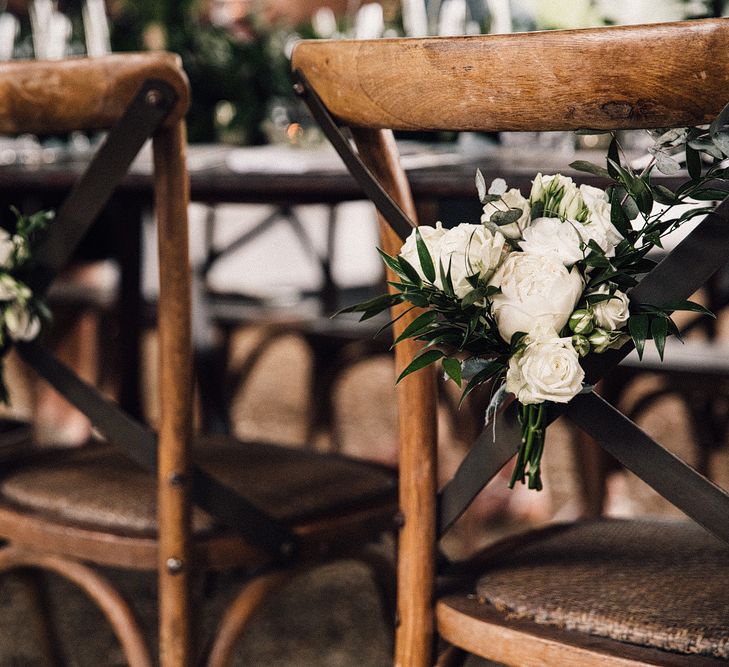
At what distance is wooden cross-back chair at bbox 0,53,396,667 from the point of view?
3.03 feet

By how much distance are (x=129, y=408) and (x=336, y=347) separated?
1.48 feet

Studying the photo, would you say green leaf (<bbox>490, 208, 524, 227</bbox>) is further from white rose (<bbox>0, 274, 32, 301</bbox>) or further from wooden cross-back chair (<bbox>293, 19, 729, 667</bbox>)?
white rose (<bbox>0, 274, 32, 301</bbox>)

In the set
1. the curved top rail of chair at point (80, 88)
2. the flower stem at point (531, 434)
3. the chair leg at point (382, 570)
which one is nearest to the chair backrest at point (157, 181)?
the curved top rail of chair at point (80, 88)

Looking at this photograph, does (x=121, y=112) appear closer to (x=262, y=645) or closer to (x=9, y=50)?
(x=262, y=645)

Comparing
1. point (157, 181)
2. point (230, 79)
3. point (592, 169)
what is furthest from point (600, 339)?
point (230, 79)

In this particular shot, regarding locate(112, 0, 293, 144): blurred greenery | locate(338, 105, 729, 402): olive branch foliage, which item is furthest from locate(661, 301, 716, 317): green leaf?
locate(112, 0, 293, 144): blurred greenery

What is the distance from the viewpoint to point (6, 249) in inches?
39.0

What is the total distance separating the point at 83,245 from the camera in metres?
2.93

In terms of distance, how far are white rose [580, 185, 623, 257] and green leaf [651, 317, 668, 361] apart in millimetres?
55

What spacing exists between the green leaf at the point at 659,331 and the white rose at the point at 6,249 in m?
0.61

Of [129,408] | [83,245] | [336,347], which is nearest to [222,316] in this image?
[336,347]

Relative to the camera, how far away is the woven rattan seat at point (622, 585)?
750 mm

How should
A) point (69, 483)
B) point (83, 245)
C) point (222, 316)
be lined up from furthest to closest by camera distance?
point (83, 245), point (222, 316), point (69, 483)

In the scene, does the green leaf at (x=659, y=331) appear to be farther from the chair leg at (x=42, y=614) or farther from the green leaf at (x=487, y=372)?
the chair leg at (x=42, y=614)
